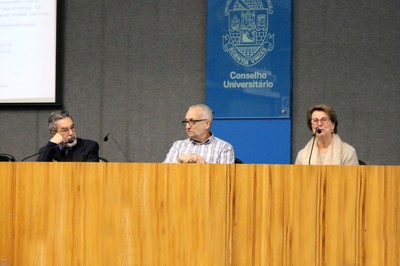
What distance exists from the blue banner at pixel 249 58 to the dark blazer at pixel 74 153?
111 centimetres

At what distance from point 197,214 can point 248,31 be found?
2.92 metres

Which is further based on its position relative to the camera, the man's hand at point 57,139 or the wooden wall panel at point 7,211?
the man's hand at point 57,139

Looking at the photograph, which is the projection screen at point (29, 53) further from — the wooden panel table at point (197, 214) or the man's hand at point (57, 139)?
the wooden panel table at point (197, 214)

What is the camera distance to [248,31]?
222 inches

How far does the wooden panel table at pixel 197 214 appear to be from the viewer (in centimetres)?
276

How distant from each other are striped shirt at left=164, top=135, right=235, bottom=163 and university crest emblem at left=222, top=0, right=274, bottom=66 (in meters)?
1.18

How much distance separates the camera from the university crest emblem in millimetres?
5582

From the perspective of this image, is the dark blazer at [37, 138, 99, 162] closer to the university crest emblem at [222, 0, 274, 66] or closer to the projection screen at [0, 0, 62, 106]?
the projection screen at [0, 0, 62, 106]

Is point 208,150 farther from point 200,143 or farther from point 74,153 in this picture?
point 74,153

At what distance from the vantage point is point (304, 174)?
283 cm

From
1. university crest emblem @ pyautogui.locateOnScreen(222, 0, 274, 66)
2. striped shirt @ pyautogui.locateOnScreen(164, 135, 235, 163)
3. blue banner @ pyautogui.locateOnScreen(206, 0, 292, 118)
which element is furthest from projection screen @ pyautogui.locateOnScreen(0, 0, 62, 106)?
striped shirt @ pyautogui.locateOnScreen(164, 135, 235, 163)

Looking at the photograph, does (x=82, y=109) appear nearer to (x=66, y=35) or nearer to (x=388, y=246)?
(x=66, y=35)

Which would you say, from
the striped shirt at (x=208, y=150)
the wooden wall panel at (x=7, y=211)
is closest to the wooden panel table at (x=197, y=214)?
the wooden wall panel at (x=7, y=211)

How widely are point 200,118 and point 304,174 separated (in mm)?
1868
